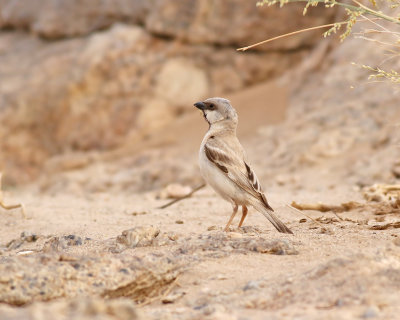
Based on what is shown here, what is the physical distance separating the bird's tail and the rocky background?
9cm

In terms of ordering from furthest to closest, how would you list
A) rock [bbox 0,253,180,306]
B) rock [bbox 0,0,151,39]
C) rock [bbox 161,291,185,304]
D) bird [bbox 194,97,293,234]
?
rock [bbox 0,0,151,39] → bird [bbox 194,97,293,234] → rock [bbox 161,291,185,304] → rock [bbox 0,253,180,306]

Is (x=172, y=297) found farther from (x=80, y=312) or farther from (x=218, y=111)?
(x=218, y=111)

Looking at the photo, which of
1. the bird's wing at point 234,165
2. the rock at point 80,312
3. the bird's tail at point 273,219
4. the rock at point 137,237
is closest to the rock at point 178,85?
the bird's wing at point 234,165

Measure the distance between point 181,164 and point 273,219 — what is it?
567 cm

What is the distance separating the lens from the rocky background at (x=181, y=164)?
9.78ft

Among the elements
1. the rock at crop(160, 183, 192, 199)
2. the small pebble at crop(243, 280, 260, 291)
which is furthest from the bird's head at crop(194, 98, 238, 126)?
the small pebble at crop(243, 280, 260, 291)

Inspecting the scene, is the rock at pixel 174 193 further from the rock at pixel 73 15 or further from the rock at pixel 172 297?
the rock at pixel 73 15

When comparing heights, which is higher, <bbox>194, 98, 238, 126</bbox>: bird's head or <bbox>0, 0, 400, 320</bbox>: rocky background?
<bbox>194, 98, 238, 126</bbox>: bird's head

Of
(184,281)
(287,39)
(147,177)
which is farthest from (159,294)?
(287,39)

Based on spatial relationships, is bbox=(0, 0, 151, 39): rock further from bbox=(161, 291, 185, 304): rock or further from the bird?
bbox=(161, 291, 185, 304): rock

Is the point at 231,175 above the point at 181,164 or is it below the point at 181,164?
above

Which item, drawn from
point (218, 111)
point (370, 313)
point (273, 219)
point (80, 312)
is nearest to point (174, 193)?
point (218, 111)

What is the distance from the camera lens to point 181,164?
1014 cm

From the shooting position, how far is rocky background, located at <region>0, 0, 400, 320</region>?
2.98 meters
